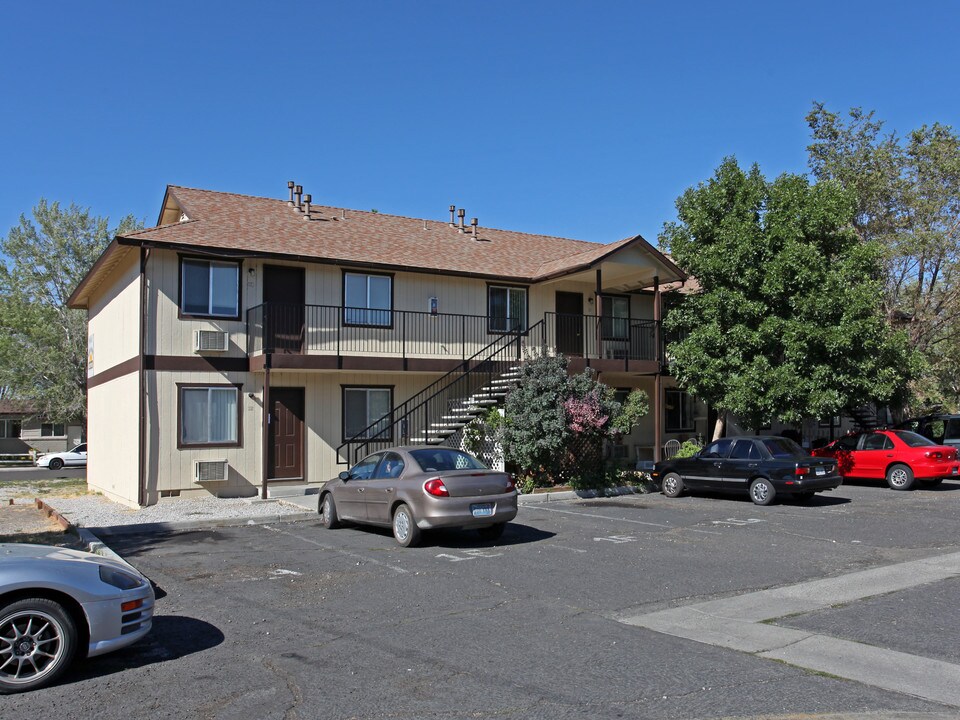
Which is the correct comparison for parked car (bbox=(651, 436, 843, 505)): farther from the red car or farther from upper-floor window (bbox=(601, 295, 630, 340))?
upper-floor window (bbox=(601, 295, 630, 340))

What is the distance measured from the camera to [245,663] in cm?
635

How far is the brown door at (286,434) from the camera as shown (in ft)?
62.5

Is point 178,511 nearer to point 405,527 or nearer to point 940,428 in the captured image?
point 405,527

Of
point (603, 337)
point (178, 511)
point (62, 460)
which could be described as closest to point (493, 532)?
point (178, 511)

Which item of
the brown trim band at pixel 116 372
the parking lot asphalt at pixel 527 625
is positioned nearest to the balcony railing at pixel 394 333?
the brown trim band at pixel 116 372

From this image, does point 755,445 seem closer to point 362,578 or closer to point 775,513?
point 775,513

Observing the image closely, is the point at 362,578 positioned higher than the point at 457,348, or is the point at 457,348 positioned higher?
the point at 457,348

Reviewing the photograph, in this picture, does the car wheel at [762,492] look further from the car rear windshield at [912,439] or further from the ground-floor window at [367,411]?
the ground-floor window at [367,411]

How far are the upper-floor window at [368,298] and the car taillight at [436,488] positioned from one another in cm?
910

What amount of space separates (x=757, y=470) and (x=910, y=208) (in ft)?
47.8

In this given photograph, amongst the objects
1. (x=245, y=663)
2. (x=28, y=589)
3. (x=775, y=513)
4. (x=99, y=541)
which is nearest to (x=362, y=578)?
(x=245, y=663)

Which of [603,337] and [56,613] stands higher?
[603,337]

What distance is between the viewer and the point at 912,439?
790 inches

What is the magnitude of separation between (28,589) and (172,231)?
13.6 meters
